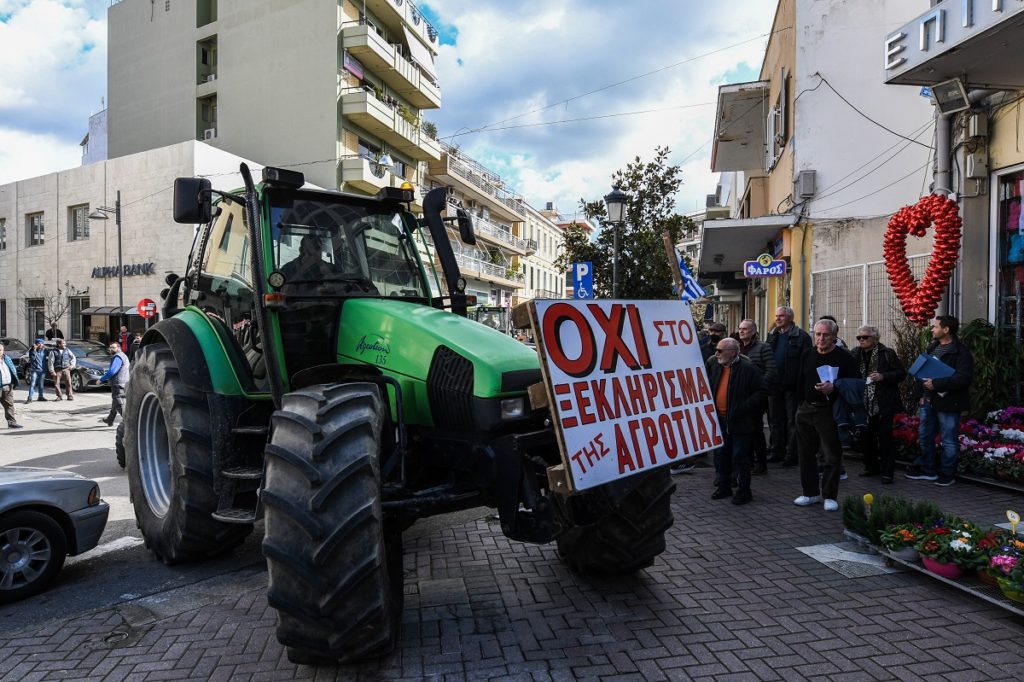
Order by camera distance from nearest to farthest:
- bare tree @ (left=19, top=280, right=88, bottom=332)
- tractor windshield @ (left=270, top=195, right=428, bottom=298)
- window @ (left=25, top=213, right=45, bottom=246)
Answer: tractor windshield @ (left=270, top=195, right=428, bottom=298) → bare tree @ (left=19, top=280, right=88, bottom=332) → window @ (left=25, top=213, right=45, bottom=246)

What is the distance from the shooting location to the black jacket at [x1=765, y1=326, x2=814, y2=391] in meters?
8.51

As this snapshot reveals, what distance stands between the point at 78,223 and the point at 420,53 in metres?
17.4

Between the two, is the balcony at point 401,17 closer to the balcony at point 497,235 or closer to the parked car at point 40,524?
the balcony at point 497,235

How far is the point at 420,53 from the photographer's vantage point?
3378 cm

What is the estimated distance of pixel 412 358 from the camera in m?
3.84

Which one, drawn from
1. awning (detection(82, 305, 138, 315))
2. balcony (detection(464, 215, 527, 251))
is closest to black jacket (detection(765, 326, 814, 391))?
awning (detection(82, 305, 138, 315))

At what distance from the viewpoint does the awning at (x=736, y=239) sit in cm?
1359

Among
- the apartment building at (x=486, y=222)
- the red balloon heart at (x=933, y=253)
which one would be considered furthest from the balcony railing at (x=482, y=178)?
the red balloon heart at (x=933, y=253)

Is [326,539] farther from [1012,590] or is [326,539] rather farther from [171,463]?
[1012,590]

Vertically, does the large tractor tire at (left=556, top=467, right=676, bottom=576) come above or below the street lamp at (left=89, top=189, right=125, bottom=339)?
below

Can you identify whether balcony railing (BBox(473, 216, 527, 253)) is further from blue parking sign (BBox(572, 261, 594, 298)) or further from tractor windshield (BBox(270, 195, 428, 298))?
tractor windshield (BBox(270, 195, 428, 298))

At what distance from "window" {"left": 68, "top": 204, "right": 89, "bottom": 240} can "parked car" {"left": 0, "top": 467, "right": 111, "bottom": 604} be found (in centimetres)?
2764

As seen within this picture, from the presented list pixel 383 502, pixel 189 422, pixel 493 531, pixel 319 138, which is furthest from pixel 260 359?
pixel 319 138

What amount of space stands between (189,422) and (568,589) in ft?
8.99
